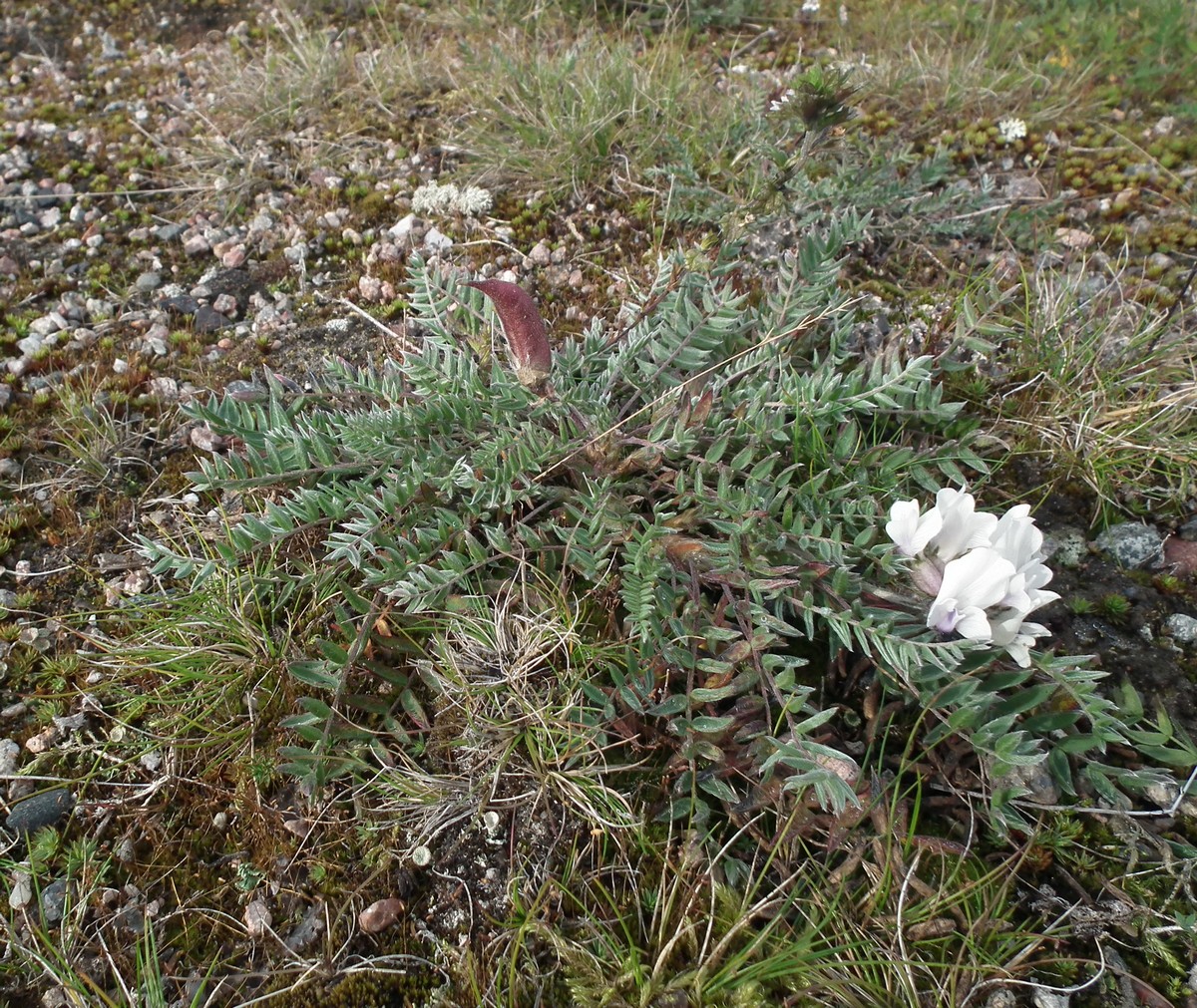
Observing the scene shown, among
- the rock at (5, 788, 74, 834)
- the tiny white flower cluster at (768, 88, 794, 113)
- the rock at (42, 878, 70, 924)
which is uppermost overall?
the tiny white flower cluster at (768, 88, 794, 113)

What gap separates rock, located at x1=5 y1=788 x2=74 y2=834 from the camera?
74.5 inches

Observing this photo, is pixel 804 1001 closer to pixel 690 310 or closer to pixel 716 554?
pixel 716 554

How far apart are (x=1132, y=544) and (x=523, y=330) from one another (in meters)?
1.76

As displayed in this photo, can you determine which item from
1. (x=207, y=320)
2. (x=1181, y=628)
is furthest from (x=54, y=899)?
(x=1181, y=628)

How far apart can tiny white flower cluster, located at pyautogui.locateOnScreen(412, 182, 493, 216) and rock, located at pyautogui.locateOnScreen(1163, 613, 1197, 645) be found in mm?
2674

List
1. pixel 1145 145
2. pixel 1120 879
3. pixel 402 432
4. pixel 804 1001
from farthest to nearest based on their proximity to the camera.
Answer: pixel 1145 145
pixel 402 432
pixel 1120 879
pixel 804 1001

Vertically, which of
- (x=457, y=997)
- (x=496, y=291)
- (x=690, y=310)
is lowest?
(x=457, y=997)

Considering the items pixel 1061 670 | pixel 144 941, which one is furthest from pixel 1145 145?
pixel 144 941

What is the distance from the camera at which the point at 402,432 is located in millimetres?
2146

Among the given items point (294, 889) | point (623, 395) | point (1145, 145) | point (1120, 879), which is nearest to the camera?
point (1120, 879)

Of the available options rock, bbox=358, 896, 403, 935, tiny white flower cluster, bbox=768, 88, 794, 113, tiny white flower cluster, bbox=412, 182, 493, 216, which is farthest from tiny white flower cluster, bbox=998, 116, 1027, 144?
rock, bbox=358, 896, 403, 935

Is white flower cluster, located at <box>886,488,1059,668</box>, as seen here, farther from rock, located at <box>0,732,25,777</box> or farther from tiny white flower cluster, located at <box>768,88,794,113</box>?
rock, located at <box>0,732,25,777</box>

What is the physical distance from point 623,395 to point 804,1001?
1555mm

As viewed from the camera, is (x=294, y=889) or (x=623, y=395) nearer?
(x=294, y=889)
